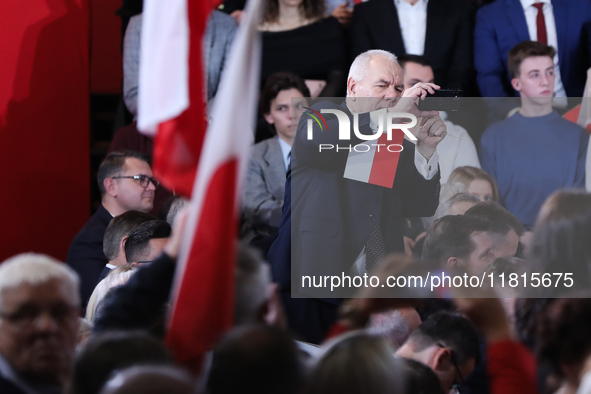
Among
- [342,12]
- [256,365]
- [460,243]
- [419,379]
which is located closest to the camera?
[256,365]

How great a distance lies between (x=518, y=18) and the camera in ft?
14.6

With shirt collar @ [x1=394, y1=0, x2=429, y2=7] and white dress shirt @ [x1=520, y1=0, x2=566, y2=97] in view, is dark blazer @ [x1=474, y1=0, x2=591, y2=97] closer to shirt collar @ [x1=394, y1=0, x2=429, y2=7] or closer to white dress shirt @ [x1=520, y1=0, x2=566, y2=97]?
white dress shirt @ [x1=520, y1=0, x2=566, y2=97]

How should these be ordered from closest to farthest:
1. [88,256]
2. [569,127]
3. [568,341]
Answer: [568,341] → [569,127] → [88,256]

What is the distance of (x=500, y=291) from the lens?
8.05ft

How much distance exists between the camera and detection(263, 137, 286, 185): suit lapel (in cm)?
421

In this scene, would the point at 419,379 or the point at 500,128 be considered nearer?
the point at 419,379

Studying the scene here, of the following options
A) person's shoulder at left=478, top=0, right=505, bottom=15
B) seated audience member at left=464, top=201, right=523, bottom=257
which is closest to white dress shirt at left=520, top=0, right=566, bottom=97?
person's shoulder at left=478, top=0, right=505, bottom=15

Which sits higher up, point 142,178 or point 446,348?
point 142,178

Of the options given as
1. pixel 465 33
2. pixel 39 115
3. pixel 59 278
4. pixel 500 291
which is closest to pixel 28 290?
pixel 59 278

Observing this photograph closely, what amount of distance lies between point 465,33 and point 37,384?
358 centimetres

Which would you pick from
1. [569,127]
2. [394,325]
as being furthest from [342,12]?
[394,325]

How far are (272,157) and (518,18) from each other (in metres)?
1.73

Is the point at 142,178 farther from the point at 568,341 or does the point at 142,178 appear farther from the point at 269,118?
the point at 568,341

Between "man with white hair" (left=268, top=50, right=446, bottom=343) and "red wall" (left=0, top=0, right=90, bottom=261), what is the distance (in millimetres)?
2051
